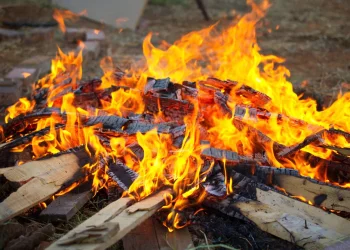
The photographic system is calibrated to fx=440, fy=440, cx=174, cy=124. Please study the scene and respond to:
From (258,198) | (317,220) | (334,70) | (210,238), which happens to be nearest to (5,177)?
(210,238)

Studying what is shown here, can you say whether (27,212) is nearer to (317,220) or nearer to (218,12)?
(317,220)

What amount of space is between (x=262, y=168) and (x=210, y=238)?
78cm

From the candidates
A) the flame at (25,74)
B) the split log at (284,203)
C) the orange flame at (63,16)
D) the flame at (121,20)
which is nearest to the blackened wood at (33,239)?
the split log at (284,203)

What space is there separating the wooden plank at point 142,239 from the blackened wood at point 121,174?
1.11 feet

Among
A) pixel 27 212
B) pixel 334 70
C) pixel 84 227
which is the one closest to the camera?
pixel 84 227

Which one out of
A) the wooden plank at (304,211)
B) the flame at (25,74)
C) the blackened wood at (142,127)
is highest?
the blackened wood at (142,127)

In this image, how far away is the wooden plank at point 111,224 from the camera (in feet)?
8.43

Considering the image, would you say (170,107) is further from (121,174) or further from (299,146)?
(299,146)

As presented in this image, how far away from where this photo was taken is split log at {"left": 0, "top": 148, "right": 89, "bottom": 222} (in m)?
3.09

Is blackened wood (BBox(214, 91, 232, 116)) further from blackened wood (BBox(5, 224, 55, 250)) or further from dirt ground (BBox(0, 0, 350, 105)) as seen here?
dirt ground (BBox(0, 0, 350, 105))

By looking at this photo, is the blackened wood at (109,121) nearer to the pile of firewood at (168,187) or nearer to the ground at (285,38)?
the pile of firewood at (168,187)

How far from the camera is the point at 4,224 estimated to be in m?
2.95

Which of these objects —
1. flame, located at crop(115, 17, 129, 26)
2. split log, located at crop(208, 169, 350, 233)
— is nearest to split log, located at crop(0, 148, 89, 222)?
split log, located at crop(208, 169, 350, 233)

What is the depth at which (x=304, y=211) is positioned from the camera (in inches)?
129
